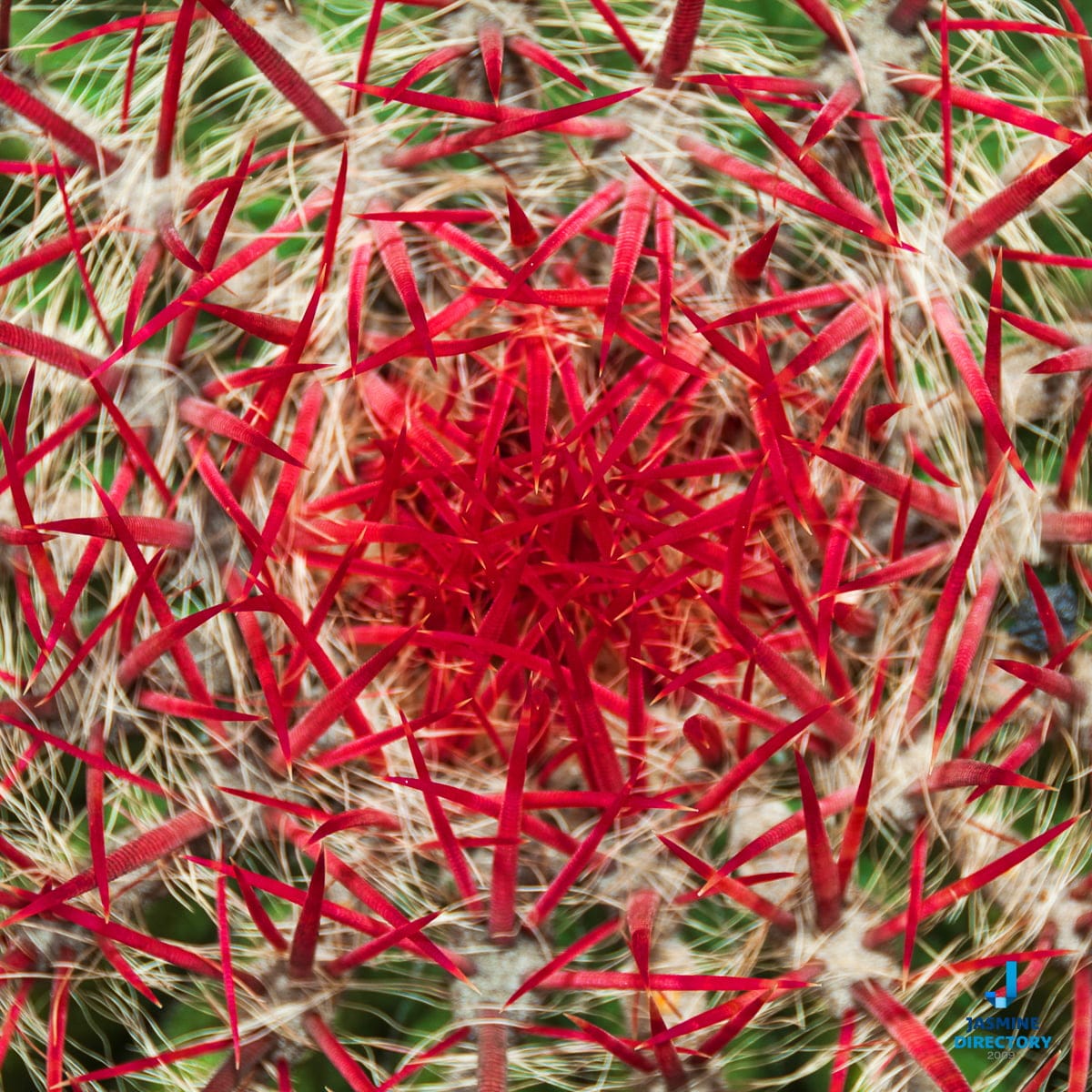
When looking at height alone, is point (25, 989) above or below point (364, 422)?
below

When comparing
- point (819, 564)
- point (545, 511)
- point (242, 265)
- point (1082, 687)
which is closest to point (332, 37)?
point (242, 265)

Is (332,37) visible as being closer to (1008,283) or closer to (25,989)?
(1008,283)

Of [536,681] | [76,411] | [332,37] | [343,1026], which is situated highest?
[332,37]

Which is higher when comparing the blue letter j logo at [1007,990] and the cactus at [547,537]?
the cactus at [547,537]

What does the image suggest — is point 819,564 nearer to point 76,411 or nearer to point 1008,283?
point 1008,283

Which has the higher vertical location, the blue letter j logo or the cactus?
the cactus

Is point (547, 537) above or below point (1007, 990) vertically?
above

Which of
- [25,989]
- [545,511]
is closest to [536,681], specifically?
[545,511]
